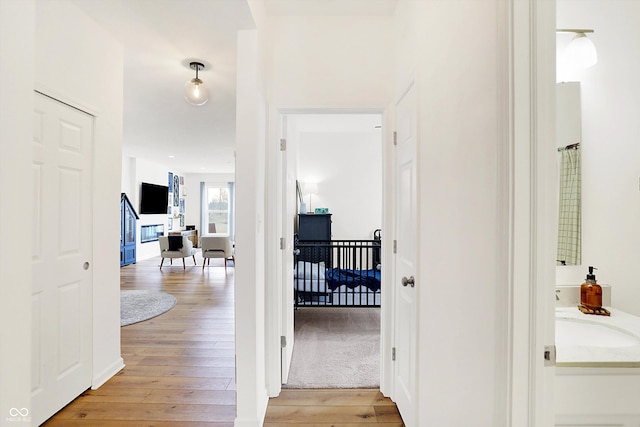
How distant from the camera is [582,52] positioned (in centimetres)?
134

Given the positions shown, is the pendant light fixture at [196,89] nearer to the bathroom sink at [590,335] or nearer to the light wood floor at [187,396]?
the light wood floor at [187,396]

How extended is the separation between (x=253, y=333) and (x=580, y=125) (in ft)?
6.45

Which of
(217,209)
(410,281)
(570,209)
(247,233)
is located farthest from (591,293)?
(217,209)

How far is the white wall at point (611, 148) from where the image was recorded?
4.17 feet

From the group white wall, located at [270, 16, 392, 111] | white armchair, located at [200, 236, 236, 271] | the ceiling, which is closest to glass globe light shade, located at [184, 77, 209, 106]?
the ceiling

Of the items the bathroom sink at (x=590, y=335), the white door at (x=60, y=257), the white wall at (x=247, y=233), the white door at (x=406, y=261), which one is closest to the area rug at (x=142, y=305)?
the white door at (x=60, y=257)

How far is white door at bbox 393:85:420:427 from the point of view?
5.39ft

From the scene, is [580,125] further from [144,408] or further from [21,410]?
[144,408]

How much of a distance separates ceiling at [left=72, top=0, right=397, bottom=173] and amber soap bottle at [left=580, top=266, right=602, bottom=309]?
6.30 ft

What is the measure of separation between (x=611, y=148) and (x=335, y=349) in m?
2.39

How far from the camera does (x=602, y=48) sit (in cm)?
136

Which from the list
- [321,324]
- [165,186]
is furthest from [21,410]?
[165,186]

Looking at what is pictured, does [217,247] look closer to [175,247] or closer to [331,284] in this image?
[175,247]

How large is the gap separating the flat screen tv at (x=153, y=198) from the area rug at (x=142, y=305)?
374cm
